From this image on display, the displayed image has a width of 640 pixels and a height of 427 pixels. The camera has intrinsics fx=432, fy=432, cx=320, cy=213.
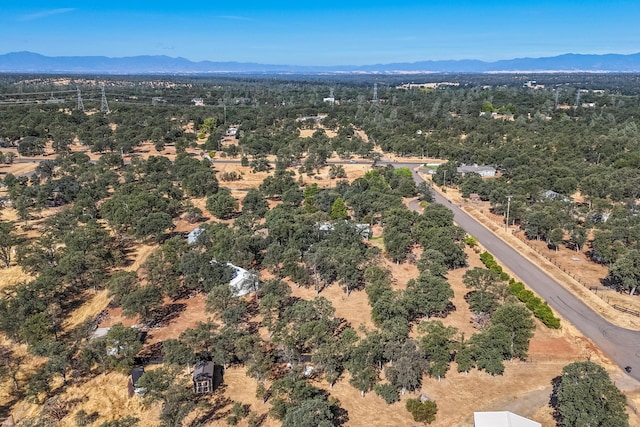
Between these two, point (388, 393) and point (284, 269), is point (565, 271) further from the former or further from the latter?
point (284, 269)

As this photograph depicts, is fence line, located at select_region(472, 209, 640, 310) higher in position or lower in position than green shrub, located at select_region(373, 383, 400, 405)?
lower

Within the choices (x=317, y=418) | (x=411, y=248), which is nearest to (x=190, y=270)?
(x=317, y=418)

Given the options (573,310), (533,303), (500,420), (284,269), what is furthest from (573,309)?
(284,269)

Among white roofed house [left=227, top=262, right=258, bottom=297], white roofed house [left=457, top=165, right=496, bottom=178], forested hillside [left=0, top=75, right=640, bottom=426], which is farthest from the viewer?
white roofed house [left=457, top=165, right=496, bottom=178]

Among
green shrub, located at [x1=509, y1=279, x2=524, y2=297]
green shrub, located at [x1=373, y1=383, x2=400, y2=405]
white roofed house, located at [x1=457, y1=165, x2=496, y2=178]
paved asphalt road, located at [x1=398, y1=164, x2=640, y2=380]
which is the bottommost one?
paved asphalt road, located at [x1=398, y1=164, x2=640, y2=380]

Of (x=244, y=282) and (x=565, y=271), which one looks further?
(x=565, y=271)

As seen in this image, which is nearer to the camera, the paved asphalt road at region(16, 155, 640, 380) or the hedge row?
the paved asphalt road at region(16, 155, 640, 380)

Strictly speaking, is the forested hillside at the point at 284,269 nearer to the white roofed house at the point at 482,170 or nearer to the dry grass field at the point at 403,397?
the dry grass field at the point at 403,397

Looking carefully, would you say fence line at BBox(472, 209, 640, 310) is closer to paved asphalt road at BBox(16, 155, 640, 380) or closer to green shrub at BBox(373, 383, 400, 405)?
paved asphalt road at BBox(16, 155, 640, 380)

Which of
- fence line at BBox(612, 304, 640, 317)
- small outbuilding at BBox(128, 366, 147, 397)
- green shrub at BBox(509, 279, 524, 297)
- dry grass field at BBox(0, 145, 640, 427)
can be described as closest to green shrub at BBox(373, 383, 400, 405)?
dry grass field at BBox(0, 145, 640, 427)

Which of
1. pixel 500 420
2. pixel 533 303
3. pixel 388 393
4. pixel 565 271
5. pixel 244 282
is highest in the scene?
→ pixel 244 282
